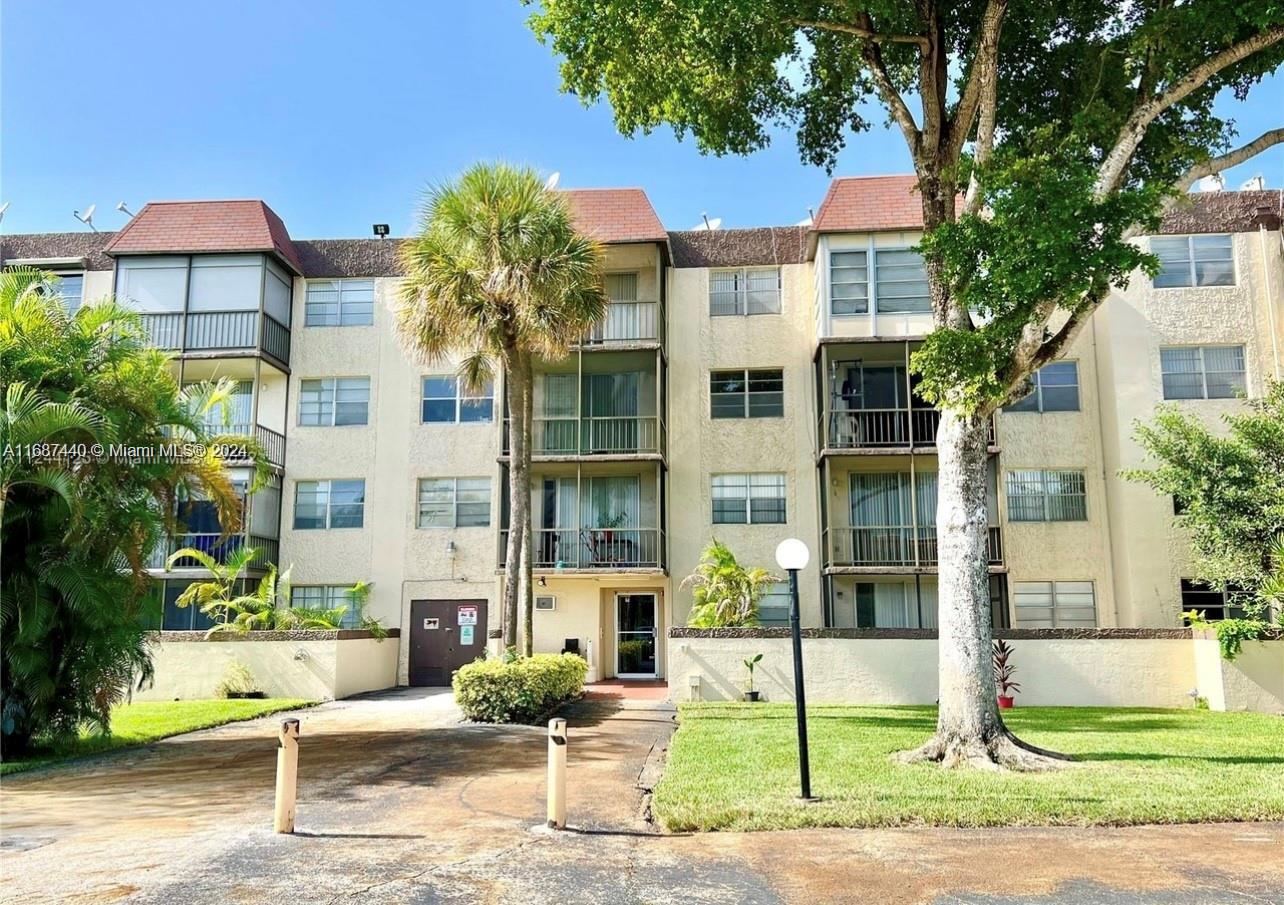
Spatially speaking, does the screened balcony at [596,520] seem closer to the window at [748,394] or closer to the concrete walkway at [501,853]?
the window at [748,394]

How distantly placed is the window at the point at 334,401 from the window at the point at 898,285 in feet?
42.4

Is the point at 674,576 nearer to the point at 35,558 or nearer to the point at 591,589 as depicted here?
the point at 591,589

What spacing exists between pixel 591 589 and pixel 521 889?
17.5 metres

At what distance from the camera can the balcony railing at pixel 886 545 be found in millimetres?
22078

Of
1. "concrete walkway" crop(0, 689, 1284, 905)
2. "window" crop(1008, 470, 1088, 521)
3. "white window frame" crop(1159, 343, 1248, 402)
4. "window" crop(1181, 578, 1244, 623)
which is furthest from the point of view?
"window" crop(1008, 470, 1088, 521)

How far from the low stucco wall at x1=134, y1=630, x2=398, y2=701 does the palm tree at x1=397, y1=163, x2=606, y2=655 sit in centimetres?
539

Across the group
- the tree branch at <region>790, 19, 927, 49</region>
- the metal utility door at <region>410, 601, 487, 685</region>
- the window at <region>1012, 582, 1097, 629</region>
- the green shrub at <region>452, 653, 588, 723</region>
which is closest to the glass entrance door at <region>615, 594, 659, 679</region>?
the metal utility door at <region>410, 601, 487, 685</region>

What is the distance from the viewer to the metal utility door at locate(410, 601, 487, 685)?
2338 cm

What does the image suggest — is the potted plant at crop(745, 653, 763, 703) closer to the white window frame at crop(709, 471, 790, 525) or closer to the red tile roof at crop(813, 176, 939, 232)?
the white window frame at crop(709, 471, 790, 525)

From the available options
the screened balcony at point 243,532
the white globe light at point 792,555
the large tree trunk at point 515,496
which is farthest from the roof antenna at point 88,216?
the white globe light at point 792,555

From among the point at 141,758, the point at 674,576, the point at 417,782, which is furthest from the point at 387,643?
the point at 417,782

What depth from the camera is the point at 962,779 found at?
31.7 feet

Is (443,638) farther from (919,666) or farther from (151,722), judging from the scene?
(919,666)

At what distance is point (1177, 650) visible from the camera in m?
18.1
